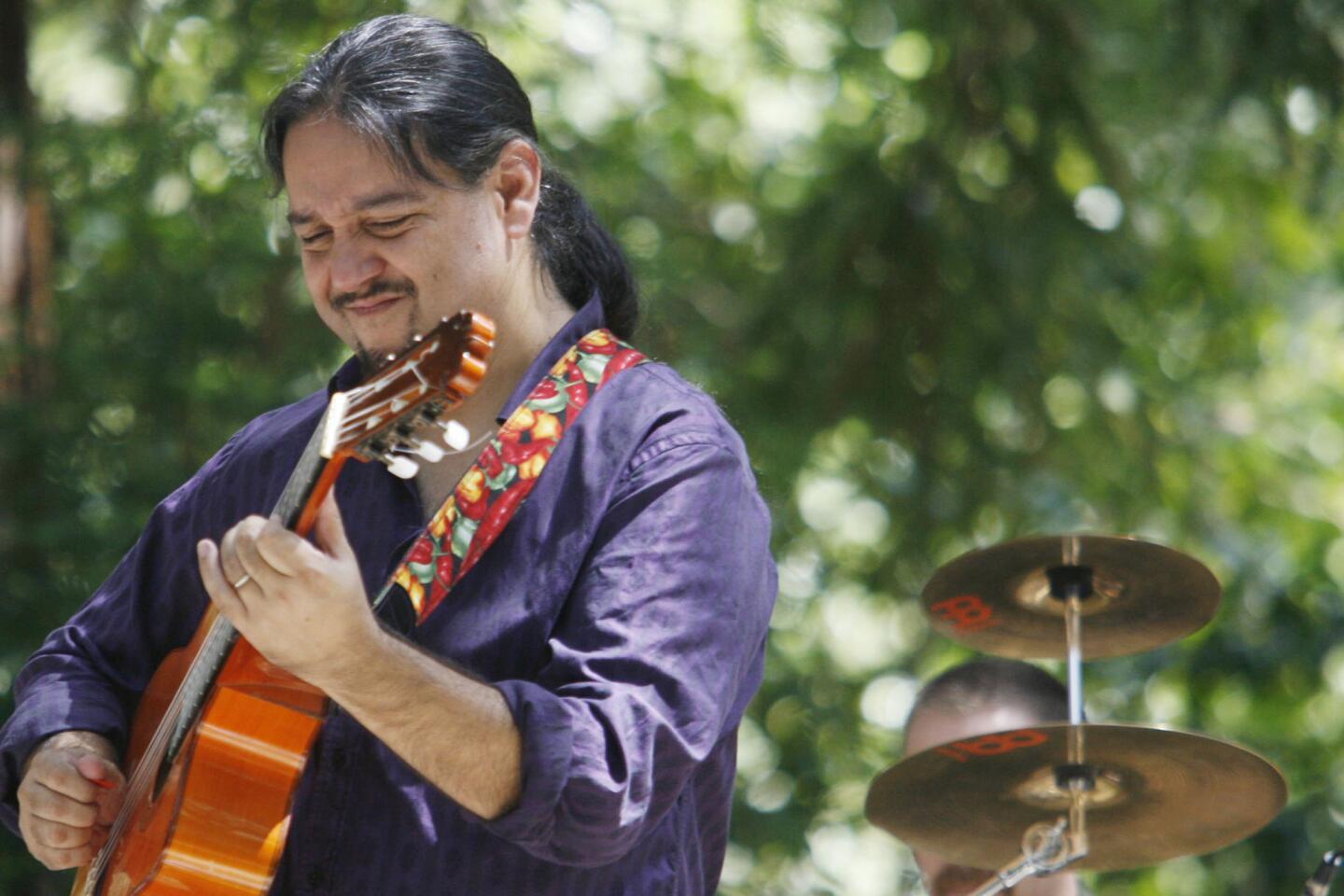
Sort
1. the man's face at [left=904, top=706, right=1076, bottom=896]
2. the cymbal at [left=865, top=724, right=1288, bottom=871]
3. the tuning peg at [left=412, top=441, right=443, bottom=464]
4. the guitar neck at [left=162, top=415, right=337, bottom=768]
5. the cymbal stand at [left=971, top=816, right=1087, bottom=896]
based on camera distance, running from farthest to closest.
→ the man's face at [left=904, top=706, right=1076, bottom=896]
the cymbal at [left=865, top=724, right=1288, bottom=871]
the cymbal stand at [left=971, top=816, right=1087, bottom=896]
the tuning peg at [left=412, top=441, right=443, bottom=464]
the guitar neck at [left=162, top=415, right=337, bottom=768]

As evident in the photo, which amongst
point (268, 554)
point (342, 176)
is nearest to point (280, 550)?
point (268, 554)

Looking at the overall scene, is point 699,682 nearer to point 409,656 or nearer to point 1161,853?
point 409,656

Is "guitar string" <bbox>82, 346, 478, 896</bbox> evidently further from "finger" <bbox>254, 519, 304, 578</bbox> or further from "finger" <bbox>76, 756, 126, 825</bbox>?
"finger" <bbox>254, 519, 304, 578</bbox>

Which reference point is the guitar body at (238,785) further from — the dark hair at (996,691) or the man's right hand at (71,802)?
the dark hair at (996,691)

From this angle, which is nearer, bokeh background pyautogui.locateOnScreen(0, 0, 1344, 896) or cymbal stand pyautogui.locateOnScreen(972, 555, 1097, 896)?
cymbal stand pyautogui.locateOnScreen(972, 555, 1097, 896)

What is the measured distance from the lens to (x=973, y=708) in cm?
448

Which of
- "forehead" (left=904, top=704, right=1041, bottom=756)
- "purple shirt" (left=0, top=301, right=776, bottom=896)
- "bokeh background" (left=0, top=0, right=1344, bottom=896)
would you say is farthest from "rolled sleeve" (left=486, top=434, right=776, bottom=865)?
"bokeh background" (left=0, top=0, right=1344, bottom=896)

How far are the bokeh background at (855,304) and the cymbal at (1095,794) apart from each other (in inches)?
83.5

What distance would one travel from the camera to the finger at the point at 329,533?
1923mm

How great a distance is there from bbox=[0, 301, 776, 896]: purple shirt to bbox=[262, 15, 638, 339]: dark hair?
241mm

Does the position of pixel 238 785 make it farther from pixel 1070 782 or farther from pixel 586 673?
pixel 1070 782

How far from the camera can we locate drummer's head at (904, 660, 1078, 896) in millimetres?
4426

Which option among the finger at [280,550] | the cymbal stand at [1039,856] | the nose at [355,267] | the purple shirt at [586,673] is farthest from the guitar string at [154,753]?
the cymbal stand at [1039,856]

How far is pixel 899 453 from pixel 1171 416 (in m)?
0.95
